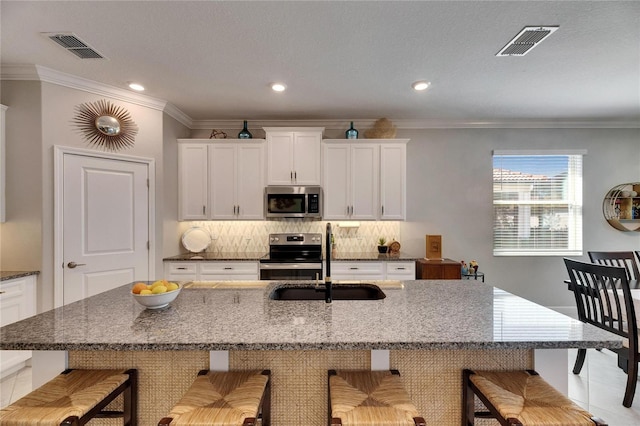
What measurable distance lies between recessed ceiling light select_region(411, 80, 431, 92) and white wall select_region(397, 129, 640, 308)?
117cm

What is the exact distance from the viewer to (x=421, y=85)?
299 cm

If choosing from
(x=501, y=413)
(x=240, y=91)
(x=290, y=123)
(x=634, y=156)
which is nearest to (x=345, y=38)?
(x=240, y=91)

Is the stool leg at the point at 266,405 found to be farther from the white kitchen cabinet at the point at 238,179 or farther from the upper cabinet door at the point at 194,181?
the upper cabinet door at the point at 194,181

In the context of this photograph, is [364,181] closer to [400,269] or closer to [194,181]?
[400,269]

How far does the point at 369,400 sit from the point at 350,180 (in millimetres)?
2930

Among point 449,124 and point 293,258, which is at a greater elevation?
point 449,124

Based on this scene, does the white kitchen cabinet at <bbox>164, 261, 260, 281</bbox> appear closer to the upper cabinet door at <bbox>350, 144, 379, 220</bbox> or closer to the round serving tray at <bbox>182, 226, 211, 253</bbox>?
the round serving tray at <bbox>182, 226, 211, 253</bbox>

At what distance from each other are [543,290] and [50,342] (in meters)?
5.22

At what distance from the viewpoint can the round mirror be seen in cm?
306

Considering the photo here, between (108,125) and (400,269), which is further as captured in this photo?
(400,269)

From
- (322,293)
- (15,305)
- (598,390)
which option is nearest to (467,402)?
(322,293)

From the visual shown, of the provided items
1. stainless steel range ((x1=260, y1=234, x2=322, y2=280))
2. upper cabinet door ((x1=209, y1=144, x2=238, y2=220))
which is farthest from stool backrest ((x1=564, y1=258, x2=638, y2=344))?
upper cabinet door ((x1=209, y1=144, x2=238, y2=220))

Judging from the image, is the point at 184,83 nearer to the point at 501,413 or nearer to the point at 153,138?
the point at 153,138

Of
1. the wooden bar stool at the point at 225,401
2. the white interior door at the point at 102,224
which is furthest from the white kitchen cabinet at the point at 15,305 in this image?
the wooden bar stool at the point at 225,401
